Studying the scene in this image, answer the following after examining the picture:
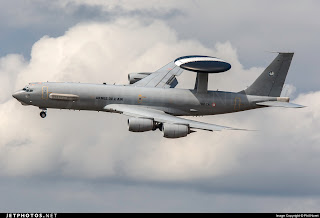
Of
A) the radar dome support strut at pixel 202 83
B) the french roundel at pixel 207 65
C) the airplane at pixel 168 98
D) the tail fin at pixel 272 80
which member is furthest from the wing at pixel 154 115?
the tail fin at pixel 272 80

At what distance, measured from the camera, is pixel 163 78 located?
310 feet

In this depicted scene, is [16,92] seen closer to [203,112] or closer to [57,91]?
[57,91]

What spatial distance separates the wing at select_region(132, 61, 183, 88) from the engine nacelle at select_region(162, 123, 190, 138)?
55.0ft

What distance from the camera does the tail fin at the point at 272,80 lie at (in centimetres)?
8875

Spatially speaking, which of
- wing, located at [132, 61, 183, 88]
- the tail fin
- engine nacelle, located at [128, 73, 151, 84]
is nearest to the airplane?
the tail fin

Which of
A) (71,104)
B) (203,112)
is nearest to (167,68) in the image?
(203,112)

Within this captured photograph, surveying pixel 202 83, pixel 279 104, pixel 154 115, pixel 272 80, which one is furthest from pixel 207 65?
pixel 279 104

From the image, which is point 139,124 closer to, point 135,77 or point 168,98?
point 168,98

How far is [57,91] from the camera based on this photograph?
83062mm

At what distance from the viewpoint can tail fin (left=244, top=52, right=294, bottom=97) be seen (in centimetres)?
8875

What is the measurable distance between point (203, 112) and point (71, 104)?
1872 cm

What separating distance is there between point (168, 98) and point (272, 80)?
52.5 feet

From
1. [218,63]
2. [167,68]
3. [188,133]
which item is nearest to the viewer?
[188,133]

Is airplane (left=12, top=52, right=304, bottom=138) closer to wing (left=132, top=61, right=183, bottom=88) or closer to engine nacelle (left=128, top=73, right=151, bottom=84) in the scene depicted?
wing (left=132, top=61, right=183, bottom=88)
